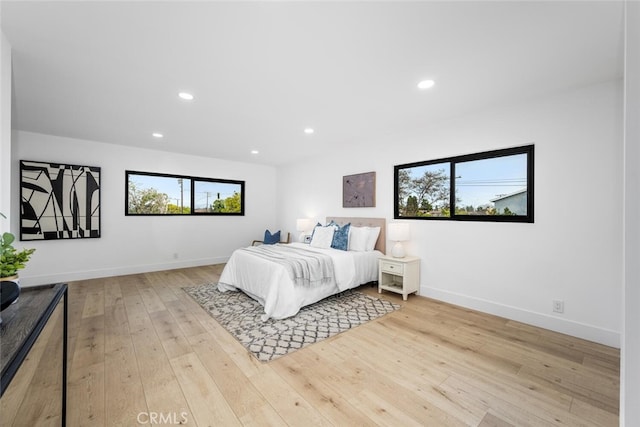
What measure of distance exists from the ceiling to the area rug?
7.98 feet

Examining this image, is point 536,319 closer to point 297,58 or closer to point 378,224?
point 378,224

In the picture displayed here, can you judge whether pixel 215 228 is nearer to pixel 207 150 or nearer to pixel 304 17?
pixel 207 150

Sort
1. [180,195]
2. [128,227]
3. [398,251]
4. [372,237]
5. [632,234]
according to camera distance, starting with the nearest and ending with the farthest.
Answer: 1. [632,234]
2. [398,251]
3. [372,237]
4. [128,227]
5. [180,195]

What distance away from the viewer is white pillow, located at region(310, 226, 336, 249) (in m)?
4.52

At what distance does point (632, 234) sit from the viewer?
77cm

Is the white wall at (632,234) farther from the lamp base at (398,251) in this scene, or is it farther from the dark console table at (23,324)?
the lamp base at (398,251)

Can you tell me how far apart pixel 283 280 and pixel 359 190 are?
89.9 inches

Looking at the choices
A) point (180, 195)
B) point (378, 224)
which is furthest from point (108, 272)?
point (378, 224)

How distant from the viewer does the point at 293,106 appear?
10.0 feet

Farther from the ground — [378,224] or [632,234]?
[632,234]

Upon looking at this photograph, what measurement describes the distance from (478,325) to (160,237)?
5566mm

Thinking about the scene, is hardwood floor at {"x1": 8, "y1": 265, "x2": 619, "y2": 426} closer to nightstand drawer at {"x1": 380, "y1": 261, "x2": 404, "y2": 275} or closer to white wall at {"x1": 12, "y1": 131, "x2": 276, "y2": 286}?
nightstand drawer at {"x1": 380, "y1": 261, "x2": 404, "y2": 275}

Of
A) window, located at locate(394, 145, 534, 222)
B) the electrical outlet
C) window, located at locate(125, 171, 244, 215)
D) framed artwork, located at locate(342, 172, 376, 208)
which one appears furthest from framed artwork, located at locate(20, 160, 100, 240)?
the electrical outlet

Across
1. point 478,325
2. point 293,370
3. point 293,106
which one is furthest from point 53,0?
point 478,325
